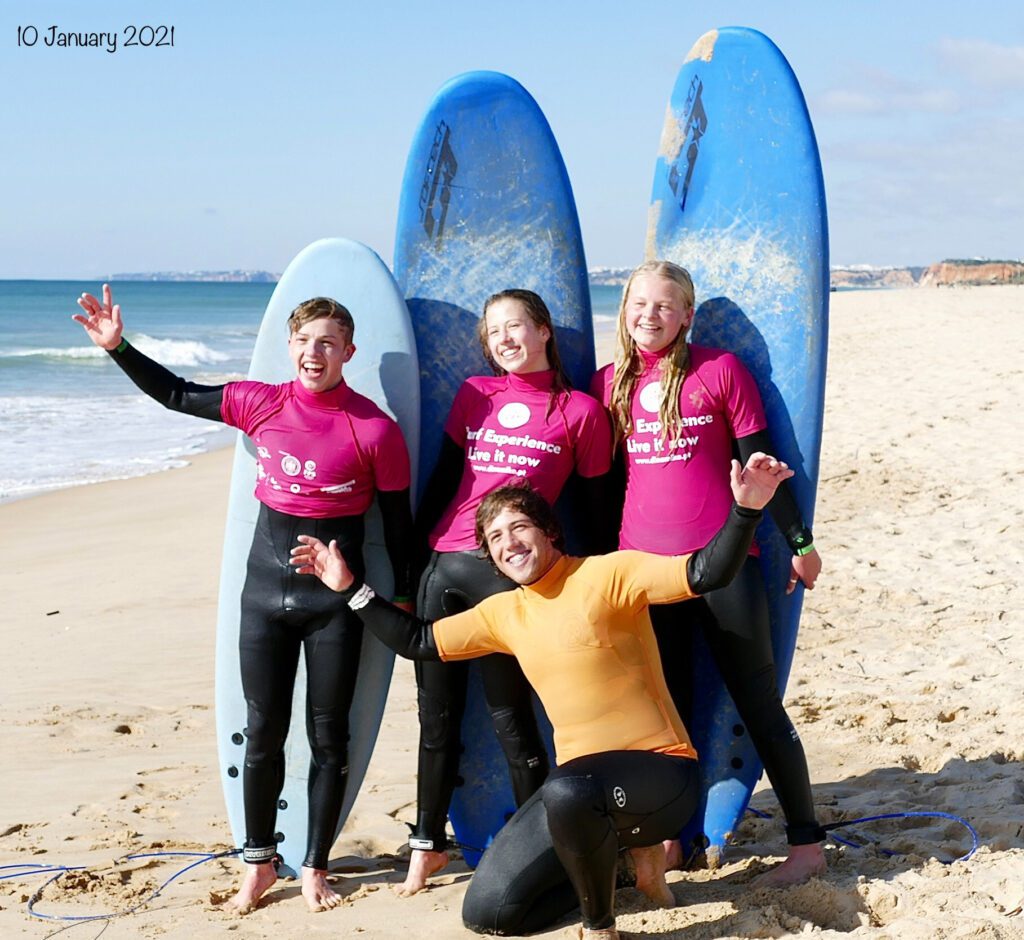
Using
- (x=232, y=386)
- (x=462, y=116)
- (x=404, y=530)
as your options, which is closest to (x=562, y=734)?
(x=404, y=530)

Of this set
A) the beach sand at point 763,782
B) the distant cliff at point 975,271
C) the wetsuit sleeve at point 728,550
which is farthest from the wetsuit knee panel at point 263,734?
the distant cliff at point 975,271

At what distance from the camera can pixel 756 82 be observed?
363 centimetres

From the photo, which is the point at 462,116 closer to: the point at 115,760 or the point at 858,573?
the point at 115,760

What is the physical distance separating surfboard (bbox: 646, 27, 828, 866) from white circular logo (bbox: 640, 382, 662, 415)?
0.51 metres

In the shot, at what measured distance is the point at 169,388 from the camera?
313cm

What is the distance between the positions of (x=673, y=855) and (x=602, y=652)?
820 millimetres

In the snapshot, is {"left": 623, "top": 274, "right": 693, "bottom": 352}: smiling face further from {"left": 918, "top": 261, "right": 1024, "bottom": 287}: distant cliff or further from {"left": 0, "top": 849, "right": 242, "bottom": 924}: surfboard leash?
{"left": 918, "top": 261, "right": 1024, "bottom": 287}: distant cliff

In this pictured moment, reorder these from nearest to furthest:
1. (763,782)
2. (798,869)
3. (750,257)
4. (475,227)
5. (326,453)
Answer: (798,869) → (326,453) → (750,257) → (475,227) → (763,782)

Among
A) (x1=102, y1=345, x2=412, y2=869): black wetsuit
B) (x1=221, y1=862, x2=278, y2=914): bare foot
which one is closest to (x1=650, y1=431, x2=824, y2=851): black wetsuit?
(x1=102, y1=345, x2=412, y2=869): black wetsuit

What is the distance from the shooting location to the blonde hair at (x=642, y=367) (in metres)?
3.03

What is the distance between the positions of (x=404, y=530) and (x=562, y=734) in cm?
70

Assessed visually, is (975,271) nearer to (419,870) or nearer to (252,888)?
(419,870)

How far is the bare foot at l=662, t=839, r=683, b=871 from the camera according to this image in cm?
318

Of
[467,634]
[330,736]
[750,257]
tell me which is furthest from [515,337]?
[330,736]
